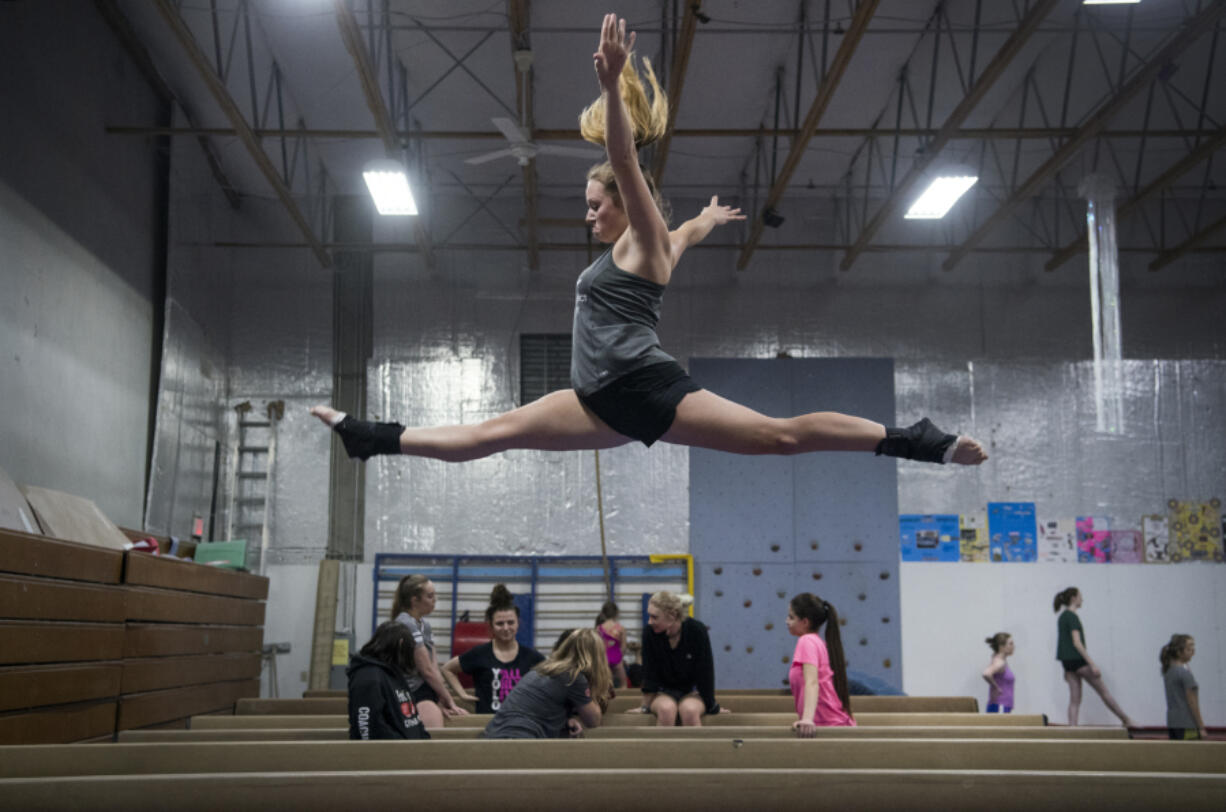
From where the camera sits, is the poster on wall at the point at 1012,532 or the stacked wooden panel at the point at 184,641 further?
the poster on wall at the point at 1012,532

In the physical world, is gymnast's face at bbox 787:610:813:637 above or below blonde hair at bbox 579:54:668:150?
below

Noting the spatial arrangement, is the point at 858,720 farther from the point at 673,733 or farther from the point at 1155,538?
the point at 1155,538

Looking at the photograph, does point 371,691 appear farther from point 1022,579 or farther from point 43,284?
point 1022,579

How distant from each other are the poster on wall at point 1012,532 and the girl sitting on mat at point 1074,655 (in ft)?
3.84

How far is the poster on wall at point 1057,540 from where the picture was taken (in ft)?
41.2

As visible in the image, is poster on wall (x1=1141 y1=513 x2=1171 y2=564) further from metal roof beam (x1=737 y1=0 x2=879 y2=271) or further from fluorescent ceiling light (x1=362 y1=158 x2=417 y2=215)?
fluorescent ceiling light (x1=362 y1=158 x2=417 y2=215)

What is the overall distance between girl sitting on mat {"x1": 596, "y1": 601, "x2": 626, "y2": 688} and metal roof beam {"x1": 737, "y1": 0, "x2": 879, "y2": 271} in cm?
445

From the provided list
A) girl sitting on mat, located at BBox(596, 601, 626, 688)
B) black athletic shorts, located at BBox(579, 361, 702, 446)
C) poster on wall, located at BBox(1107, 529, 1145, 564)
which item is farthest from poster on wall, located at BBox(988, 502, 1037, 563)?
black athletic shorts, located at BBox(579, 361, 702, 446)

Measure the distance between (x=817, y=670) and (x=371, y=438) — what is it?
2935 mm

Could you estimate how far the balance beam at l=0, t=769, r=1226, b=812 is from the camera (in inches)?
90.2

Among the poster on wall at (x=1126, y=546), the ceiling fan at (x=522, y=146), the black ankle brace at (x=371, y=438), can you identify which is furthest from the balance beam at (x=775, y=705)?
the poster on wall at (x=1126, y=546)

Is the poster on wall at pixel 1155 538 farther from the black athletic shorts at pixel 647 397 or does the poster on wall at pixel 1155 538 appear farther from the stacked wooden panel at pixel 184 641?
the black athletic shorts at pixel 647 397

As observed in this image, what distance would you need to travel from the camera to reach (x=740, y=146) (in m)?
12.1

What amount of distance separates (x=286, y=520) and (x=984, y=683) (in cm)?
810
